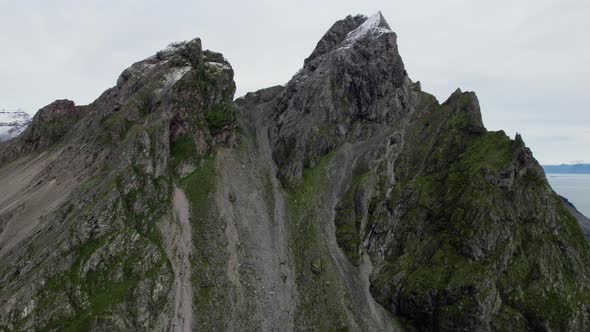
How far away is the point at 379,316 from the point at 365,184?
2722 cm

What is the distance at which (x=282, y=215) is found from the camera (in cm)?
7344

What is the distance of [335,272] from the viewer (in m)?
66.2

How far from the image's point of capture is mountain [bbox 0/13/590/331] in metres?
51.9

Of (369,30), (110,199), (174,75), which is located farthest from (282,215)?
(369,30)

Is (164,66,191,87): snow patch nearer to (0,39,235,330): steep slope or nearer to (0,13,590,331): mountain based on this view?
(0,39,235,330): steep slope

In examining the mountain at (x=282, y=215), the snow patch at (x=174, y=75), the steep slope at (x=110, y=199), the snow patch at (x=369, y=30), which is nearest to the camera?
the steep slope at (x=110, y=199)

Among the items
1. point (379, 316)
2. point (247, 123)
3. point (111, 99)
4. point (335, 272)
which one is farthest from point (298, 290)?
point (111, 99)

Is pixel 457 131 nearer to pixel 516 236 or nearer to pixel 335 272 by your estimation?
pixel 516 236

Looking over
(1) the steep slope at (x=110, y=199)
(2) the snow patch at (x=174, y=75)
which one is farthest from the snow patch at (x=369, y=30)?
(2) the snow patch at (x=174, y=75)

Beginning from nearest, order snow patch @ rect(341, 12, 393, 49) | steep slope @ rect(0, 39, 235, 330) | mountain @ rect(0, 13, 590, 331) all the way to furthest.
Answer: steep slope @ rect(0, 39, 235, 330), mountain @ rect(0, 13, 590, 331), snow patch @ rect(341, 12, 393, 49)

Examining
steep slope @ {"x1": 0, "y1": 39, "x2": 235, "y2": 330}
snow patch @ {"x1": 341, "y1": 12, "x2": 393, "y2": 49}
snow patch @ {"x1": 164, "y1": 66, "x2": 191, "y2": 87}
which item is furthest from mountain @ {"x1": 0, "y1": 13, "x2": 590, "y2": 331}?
snow patch @ {"x1": 341, "y1": 12, "x2": 393, "y2": 49}

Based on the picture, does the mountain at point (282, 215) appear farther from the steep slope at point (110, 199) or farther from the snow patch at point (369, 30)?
the snow patch at point (369, 30)

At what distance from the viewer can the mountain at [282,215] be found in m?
51.9

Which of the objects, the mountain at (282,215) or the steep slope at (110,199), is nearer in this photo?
the steep slope at (110,199)
